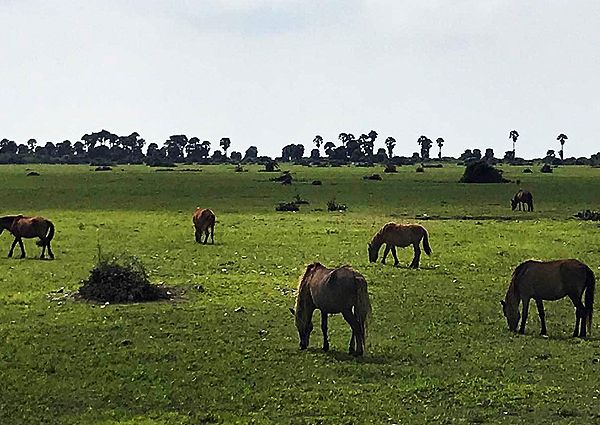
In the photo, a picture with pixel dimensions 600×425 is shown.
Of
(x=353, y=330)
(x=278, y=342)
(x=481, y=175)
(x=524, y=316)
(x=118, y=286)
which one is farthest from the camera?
(x=481, y=175)

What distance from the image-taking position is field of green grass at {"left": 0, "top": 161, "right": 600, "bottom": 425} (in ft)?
35.3

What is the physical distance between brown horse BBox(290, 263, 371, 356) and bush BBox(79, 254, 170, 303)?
19.2ft

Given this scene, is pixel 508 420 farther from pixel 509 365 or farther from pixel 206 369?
pixel 206 369

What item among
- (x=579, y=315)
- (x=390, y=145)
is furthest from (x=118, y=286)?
(x=390, y=145)

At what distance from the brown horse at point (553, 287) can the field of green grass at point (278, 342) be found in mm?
338

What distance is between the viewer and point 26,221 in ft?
85.6

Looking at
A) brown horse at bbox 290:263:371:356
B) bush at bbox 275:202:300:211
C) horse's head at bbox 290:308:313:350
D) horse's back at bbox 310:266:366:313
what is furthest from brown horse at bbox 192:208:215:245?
horse's back at bbox 310:266:366:313

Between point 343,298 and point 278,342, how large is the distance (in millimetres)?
1879

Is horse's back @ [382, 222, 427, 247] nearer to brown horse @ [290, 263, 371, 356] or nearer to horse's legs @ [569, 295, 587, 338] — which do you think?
horse's legs @ [569, 295, 587, 338]

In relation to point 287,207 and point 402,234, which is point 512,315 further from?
point 287,207

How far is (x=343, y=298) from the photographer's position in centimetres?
1309

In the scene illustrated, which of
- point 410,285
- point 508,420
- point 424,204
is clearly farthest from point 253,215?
point 508,420

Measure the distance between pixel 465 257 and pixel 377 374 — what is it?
13.7 m

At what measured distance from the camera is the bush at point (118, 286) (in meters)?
18.4
